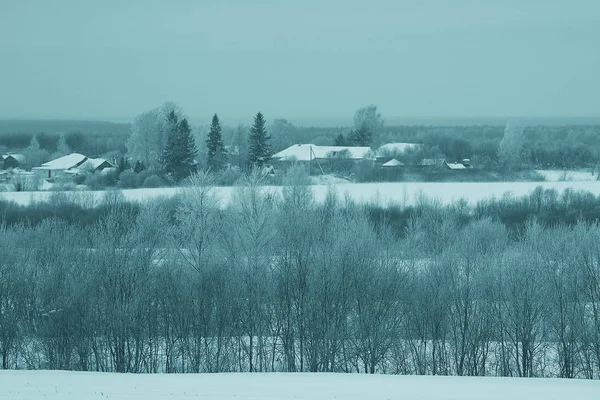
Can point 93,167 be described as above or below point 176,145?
below

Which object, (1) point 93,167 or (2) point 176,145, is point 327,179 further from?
(1) point 93,167

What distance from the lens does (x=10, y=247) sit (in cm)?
2091

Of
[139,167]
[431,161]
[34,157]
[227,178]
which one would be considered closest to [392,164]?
[431,161]

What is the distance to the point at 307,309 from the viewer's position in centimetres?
1969

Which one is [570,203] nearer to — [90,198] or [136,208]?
[136,208]

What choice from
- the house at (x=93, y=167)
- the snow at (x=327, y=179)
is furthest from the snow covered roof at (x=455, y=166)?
the house at (x=93, y=167)

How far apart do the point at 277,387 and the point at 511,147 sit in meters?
53.7

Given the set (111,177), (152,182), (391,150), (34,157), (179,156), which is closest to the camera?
(152,182)

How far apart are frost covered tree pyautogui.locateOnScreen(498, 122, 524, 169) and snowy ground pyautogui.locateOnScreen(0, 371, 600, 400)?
47290 mm

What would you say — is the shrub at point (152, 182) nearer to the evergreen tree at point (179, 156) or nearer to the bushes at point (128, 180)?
the bushes at point (128, 180)

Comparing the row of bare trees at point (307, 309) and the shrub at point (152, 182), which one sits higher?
the shrub at point (152, 182)

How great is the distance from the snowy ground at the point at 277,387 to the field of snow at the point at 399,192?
21.8 metres

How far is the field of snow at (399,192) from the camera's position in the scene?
126ft

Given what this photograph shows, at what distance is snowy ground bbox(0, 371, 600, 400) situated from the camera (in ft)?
42.7
